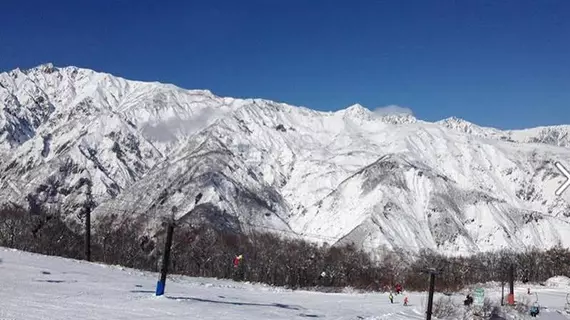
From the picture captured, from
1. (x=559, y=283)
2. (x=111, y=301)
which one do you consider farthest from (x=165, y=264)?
(x=559, y=283)

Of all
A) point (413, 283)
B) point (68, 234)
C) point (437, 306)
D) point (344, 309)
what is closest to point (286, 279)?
point (413, 283)

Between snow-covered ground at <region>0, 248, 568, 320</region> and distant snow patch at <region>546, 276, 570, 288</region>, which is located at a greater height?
distant snow patch at <region>546, 276, 570, 288</region>

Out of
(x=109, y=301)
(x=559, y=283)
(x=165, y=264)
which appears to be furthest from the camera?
(x=559, y=283)

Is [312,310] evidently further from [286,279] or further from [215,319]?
[286,279]

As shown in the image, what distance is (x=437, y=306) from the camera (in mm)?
60000

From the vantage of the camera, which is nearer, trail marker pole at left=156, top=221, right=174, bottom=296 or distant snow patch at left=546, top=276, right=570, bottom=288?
trail marker pole at left=156, top=221, right=174, bottom=296

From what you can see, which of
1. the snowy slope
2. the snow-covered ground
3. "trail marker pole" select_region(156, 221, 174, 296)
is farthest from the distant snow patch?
"trail marker pole" select_region(156, 221, 174, 296)

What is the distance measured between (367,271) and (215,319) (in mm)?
122538

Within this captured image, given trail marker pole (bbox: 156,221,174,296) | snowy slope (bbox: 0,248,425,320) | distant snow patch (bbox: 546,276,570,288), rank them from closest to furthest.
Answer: snowy slope (bbox: 0,248,425,320) < trail marker pole (bbox: 156,221,174,296) < distant snow patch (bbox: 546,276,570,288)

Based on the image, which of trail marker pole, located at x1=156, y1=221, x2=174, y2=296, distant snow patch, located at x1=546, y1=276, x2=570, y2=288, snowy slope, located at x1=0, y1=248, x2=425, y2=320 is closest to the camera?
snowy slope, located at x1=0, y1=248, x2=425, y2=320

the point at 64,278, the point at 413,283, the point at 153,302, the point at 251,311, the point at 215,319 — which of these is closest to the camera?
the point at 215,319

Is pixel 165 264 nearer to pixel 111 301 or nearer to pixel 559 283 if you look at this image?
pixel 111 301

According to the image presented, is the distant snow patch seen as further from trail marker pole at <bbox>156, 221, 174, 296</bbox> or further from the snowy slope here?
trail marker pole at <bbox>156, 221, 174, 296</bbox>

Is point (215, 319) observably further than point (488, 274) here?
No
